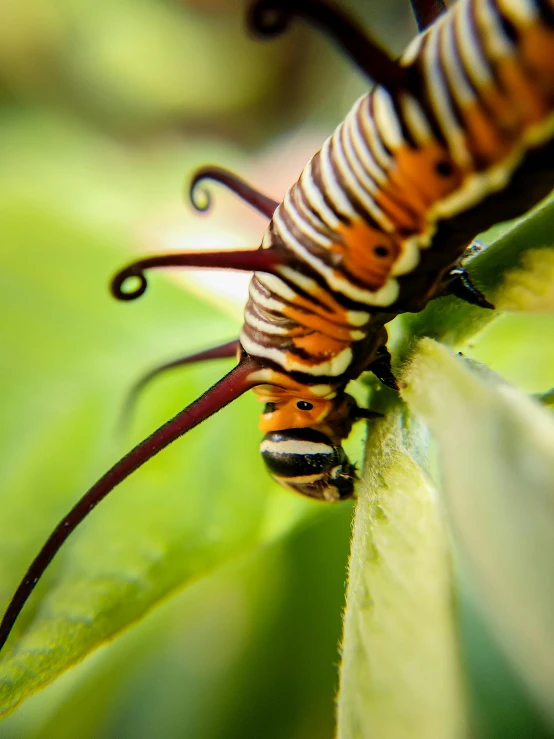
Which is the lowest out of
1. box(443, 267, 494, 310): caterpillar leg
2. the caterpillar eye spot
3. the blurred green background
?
the blurred green background

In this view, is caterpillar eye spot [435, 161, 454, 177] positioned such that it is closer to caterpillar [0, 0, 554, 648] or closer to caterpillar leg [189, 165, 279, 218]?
caterpillar [0, 0, 554, 648]

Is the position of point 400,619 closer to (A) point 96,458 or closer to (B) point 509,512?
(B) point 509,512

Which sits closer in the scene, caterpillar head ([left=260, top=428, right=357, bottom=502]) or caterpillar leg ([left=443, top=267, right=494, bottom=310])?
caterpillar leg ([left=443, top=267, right=494, bottom=310])

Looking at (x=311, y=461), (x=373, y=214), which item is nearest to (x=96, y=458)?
(x=311, y=461)

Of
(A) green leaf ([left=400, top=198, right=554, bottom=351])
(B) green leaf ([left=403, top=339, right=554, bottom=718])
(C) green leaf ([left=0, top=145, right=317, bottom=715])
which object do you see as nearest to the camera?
(B) green leaf ([left=403, top=339, right=554, bottom=718])

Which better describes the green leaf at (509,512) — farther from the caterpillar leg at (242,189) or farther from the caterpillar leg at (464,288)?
the caterpillar leg at (242,189)

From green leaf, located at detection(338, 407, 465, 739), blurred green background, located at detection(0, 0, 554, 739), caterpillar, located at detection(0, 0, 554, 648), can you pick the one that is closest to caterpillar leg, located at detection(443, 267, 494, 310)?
caterpillar, located at detection(0, 0, 554, 648)
